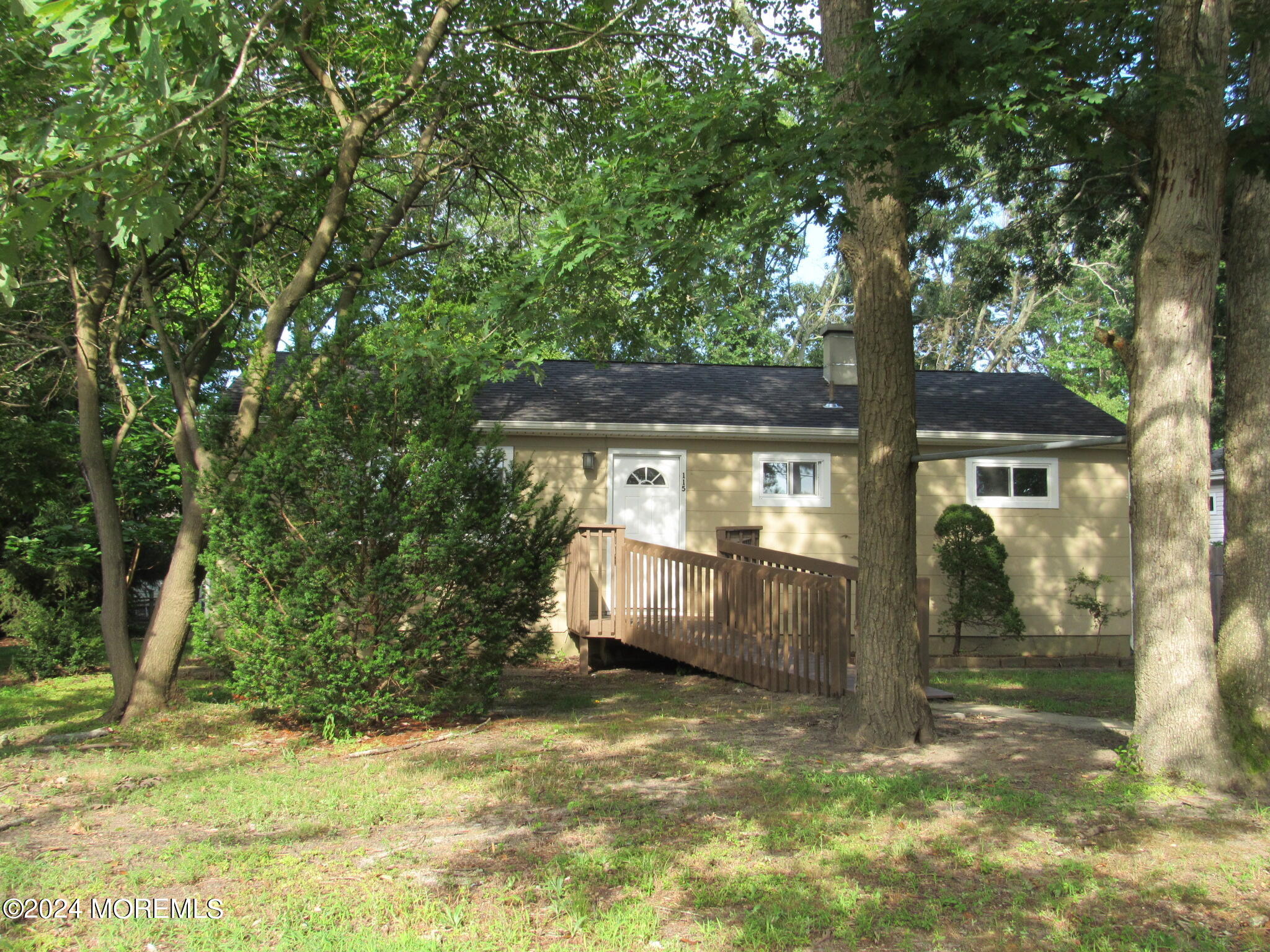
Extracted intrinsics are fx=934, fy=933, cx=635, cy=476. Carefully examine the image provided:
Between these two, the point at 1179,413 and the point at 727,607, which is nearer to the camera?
the point at 1179,413

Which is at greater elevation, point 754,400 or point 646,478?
point 754,400

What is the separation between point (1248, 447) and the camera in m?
5.63

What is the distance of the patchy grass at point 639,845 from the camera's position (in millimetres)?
3479

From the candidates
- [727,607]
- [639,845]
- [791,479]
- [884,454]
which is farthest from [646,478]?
[639,845]

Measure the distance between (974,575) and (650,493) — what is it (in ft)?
14.0

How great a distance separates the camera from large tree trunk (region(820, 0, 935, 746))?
624cm

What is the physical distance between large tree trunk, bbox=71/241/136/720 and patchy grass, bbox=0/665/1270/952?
3.17 ft

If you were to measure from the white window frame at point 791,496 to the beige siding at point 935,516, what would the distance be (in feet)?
0.21

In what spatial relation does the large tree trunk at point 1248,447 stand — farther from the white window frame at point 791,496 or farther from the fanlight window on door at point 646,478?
the fanlight window on door at point 646,478

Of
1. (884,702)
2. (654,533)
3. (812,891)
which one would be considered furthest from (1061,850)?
(654,533)

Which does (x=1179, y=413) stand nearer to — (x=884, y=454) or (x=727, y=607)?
(x=884, y=454)

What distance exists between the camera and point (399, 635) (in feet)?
22.2

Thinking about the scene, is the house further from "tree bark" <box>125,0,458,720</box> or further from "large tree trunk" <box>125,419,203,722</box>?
"large tree trunk" <box>125,419,203,722</box>

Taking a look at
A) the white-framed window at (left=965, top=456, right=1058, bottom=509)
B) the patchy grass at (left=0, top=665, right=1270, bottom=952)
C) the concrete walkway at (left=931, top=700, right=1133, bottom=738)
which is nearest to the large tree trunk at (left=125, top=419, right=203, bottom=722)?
the patchy grass at (left=0, top=665, right=1270, bottom=952)
